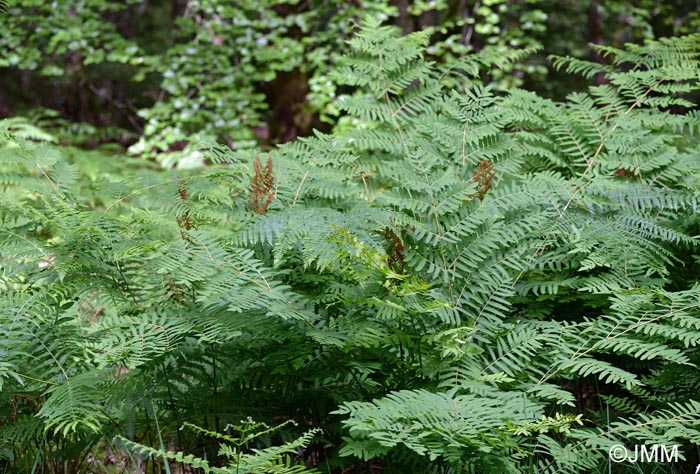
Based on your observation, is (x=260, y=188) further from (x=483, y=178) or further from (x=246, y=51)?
(x=246, y=51)

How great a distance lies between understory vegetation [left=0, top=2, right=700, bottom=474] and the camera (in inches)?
58.0

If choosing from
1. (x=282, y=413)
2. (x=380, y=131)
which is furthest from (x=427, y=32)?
(x=282, y=413)

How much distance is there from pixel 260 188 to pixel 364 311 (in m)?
0.48

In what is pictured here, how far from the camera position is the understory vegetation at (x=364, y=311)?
1.47 m

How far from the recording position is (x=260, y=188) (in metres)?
1.86

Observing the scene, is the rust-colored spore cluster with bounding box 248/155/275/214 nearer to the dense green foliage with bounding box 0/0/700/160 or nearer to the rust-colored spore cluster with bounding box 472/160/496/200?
the rust-colored spore cluster with bounding box 472/160/496/200

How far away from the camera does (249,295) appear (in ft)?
4.90

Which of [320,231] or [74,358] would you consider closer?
[74,358]

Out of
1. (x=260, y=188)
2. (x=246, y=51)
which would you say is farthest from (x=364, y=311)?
(x=246, y=51)

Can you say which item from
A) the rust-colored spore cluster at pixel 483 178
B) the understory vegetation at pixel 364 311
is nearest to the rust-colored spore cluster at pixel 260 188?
the understory vegetation at pixel 364 311

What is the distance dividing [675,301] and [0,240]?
177 centimetres

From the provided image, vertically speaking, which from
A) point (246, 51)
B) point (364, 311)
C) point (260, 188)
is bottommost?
point (364, 311)

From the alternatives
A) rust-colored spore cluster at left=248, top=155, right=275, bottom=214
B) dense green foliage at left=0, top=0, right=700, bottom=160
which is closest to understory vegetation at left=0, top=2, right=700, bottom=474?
rust-colored spore cluster at left=248, top=155, right=275, bottom=214

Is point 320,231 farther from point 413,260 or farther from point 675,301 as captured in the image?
point 675,301
